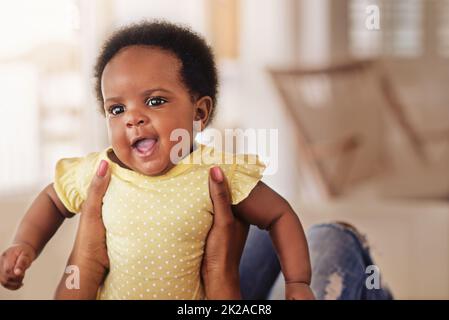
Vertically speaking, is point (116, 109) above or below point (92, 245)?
above

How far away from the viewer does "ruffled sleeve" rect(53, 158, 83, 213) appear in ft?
1.89

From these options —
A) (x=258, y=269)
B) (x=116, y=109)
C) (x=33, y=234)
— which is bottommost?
(x=258, y=269)

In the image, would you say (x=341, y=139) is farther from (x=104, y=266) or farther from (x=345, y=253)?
(x=104, y=266)

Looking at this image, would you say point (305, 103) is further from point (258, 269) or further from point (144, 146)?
point (144, 146)

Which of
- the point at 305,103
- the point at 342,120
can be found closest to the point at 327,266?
the point at 305,103

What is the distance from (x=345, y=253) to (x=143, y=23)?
0.34m

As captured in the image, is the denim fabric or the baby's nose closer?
the baby's nose

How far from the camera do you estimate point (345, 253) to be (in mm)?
753

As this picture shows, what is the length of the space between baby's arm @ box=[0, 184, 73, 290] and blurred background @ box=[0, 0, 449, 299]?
0.05 feet

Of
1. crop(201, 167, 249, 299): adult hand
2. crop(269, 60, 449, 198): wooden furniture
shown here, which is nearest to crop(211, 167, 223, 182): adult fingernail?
crop(201, 167, 249, 299): adult hand

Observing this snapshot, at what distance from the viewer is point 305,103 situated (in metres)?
2.12

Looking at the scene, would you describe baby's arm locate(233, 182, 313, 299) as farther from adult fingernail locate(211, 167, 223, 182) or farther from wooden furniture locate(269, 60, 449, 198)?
wooden furniture locate(269, 60, 449, 198)

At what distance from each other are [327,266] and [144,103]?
30cm

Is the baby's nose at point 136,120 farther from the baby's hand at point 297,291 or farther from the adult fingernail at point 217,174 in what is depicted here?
the baby's hand at point 297,291
